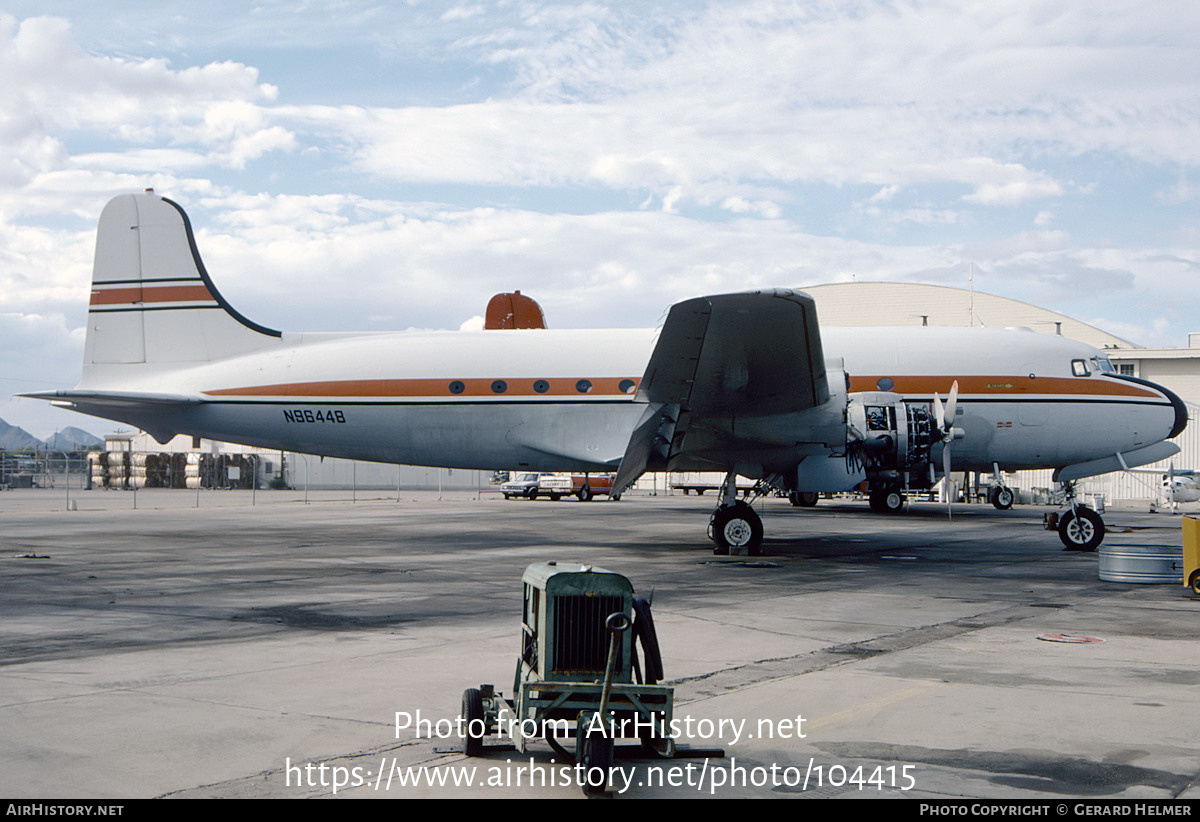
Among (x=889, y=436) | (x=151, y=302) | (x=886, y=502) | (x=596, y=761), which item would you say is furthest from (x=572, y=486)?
(x=596, y=761)

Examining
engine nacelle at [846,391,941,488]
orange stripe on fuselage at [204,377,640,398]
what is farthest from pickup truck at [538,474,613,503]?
engine nacelle at [846,391,941,488]

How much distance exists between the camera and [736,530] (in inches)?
693

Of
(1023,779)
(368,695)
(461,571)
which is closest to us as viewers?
(1023,779)

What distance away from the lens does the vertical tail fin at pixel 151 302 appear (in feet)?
68.6

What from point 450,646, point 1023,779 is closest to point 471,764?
point 1023,779

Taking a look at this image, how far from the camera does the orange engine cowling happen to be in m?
28.5

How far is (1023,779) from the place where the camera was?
199 inches

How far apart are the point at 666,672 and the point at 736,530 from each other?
32.9 ft

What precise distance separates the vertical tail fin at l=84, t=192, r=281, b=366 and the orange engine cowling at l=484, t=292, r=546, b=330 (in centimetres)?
865

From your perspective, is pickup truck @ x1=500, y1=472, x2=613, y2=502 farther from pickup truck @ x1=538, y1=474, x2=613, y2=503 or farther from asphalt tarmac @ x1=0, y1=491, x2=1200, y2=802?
asphalt tarmac @ x1=0, y1=491, x2=1200, y2=802

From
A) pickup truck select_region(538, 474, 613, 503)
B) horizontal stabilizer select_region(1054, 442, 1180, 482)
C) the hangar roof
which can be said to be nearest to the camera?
horizontal stabilizer select_region(1054, 442, 1180, 482)

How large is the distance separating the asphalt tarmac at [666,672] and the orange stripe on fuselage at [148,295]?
601cm

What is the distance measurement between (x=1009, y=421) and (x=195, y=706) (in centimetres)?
1697
